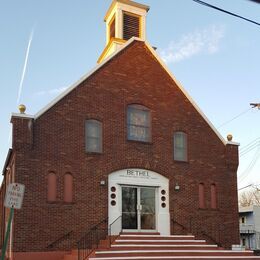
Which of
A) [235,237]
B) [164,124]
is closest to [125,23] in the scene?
[164,124]

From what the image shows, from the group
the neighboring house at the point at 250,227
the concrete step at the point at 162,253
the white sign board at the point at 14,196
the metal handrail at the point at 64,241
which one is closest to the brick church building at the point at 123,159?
the metal handrail at the point at 64,241

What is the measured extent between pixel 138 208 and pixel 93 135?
3755 millimetres

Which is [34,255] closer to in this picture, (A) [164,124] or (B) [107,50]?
(A) [164,124]

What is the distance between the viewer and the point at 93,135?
71.2 ft

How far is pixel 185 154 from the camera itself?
939 inches

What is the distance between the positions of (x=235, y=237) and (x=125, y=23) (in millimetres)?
12030

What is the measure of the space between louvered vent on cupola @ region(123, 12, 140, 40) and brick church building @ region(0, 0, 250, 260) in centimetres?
5

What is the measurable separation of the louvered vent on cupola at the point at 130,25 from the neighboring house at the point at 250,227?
89.5 feet

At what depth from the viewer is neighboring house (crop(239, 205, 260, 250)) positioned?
153 feet

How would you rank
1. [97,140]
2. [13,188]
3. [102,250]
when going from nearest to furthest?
[13,188], [102,250], [97,140]

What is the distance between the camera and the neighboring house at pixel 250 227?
46.7 m

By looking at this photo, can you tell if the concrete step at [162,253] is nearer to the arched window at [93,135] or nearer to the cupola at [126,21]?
the arched window at [93,135]

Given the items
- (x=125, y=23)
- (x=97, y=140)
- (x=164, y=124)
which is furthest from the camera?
(x=125, y=23)

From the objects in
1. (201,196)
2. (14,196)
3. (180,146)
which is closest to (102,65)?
(180,146)
